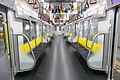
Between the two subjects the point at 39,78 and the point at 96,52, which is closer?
the point at 39,78

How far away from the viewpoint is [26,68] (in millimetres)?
3955

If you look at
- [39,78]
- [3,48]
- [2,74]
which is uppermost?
[3,48]

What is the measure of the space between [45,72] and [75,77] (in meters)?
1.10

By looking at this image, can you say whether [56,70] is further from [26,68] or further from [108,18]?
[108,18]

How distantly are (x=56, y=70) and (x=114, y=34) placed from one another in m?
2.43

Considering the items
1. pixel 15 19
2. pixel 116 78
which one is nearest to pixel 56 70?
pixel 116 78

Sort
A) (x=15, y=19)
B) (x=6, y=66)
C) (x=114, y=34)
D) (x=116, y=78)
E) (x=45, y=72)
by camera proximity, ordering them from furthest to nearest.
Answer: (x=45, y=72) → (x=15, y=19) → (x=116, y=78) → (x=114, y=34) → (x=6, y=66)

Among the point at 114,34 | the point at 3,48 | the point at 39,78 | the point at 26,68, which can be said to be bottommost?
the point at 39,78

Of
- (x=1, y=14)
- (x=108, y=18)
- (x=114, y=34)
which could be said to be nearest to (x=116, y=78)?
(x=114, y=34)

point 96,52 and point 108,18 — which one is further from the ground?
point 108,18

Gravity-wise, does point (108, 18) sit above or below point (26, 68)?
above

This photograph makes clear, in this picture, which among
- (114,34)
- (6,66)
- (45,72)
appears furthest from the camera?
(45,72)

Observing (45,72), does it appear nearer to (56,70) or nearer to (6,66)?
(56,70)

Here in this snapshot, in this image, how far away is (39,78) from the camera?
3748 mm
